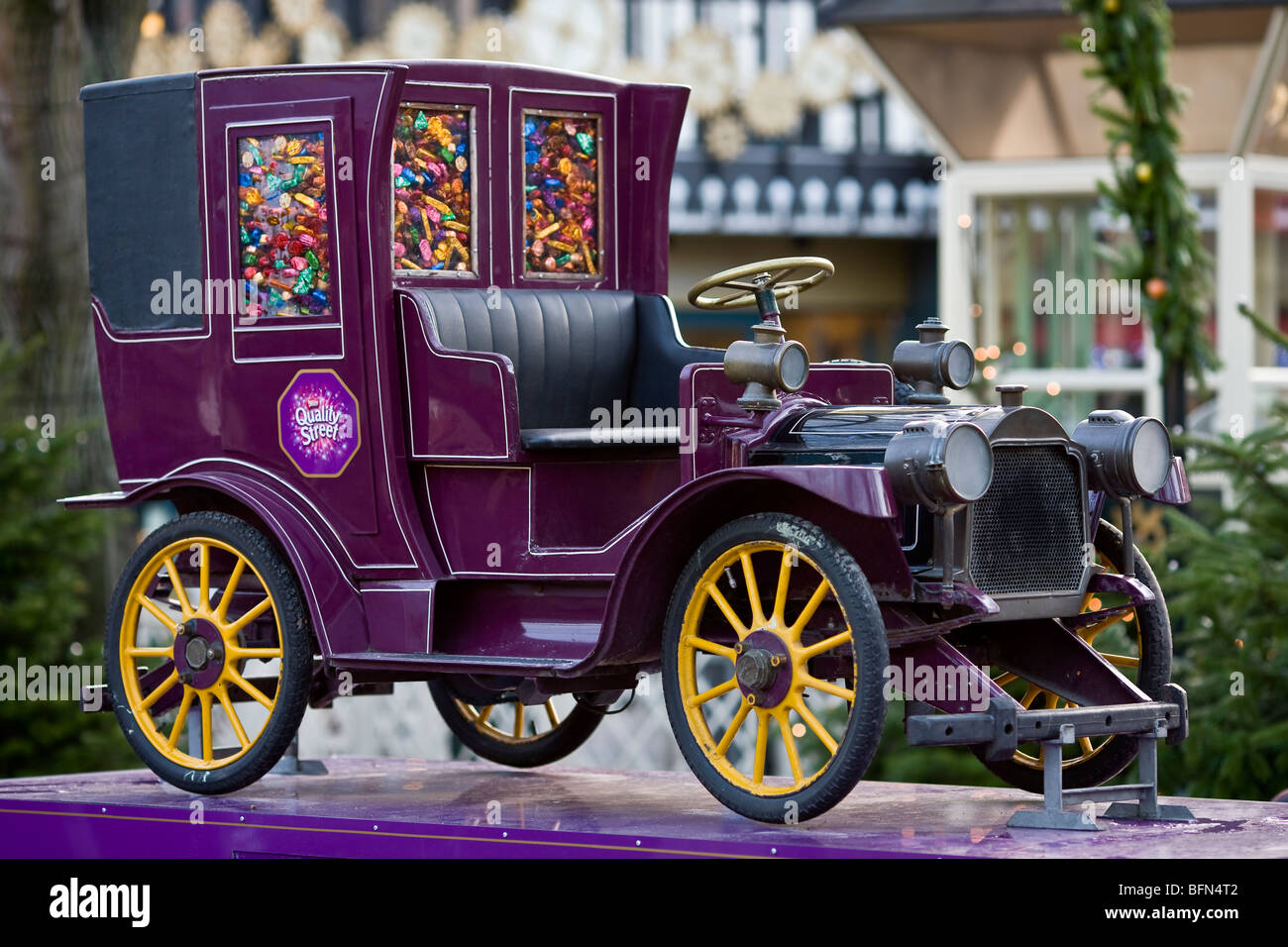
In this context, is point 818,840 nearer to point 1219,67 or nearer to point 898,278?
point 1219,67

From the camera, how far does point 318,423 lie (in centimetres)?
631

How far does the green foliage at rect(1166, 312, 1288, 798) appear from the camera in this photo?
7312 millimetres

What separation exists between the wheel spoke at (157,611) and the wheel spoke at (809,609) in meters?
2.02

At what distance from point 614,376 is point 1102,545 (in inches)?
66.5

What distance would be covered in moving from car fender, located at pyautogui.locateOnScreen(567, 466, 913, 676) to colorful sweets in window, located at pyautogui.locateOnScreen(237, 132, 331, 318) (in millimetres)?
1317

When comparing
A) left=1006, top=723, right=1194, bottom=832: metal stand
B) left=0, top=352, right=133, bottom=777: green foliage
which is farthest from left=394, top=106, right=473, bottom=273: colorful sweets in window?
left=0, top=352, right=133, bottom=777: green foliage

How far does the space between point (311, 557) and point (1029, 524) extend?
2058mm

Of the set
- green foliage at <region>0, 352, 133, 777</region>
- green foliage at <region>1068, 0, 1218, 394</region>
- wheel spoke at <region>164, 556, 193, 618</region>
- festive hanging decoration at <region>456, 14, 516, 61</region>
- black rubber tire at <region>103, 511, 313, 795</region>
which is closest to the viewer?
black rubber tire at <region>103, 511, 313, 795</region>

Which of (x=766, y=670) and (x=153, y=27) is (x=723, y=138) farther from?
(x=766, y=670)

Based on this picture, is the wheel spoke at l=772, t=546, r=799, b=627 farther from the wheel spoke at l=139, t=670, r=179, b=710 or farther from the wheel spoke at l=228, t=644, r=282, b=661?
the wheel spoke at l=139, t=670, r=179, b=710

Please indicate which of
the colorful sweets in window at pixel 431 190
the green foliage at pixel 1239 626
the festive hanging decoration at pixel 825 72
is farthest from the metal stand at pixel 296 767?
the festive hanging decoration at pixel 825 72

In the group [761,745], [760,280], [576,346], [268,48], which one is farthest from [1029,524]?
[268,48]

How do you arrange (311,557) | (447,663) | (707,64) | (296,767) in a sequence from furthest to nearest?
(707,64) < (296,767) < (311,557) < (447,663)

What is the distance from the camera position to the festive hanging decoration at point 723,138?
19.9 m
